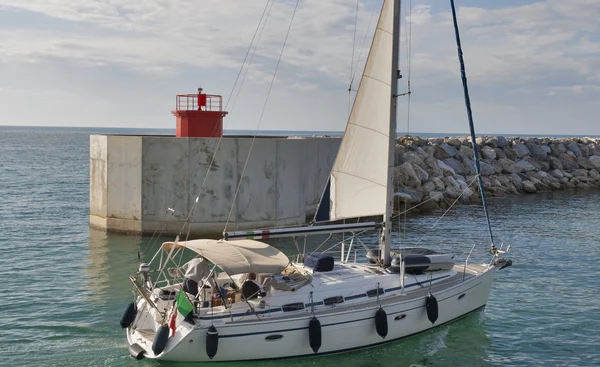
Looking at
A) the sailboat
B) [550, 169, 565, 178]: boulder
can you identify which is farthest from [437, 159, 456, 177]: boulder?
the sailboat

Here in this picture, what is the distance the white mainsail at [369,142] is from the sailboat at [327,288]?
1.0 inches

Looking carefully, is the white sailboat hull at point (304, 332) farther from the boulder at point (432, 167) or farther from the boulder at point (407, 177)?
the boulder at point (432, 167)

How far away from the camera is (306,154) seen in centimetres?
3117

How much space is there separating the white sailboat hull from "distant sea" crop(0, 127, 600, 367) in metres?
0.31

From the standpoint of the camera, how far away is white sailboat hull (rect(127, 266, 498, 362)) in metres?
14.1

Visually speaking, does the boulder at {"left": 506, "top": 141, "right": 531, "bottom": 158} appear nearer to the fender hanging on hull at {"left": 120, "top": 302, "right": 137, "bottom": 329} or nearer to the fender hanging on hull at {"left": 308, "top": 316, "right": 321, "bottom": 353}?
the fender hanging on hull at {"left": 308, "top": 316, "right": 321, "bottom": 353}

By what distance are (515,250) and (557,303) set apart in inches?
306

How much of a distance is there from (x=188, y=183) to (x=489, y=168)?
27741 millimetres

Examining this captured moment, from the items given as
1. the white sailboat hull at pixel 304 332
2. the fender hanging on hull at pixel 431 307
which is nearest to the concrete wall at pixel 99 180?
the white sailboat hull at pixel 304 332

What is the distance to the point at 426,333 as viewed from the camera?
672 inches

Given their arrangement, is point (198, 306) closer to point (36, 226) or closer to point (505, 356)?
point (505, 356)

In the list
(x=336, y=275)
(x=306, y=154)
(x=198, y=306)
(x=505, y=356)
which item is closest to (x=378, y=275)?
(x=336, y=275)

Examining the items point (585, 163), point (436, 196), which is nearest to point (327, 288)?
point (436, 196)

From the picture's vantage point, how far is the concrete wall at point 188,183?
27.8 metres
